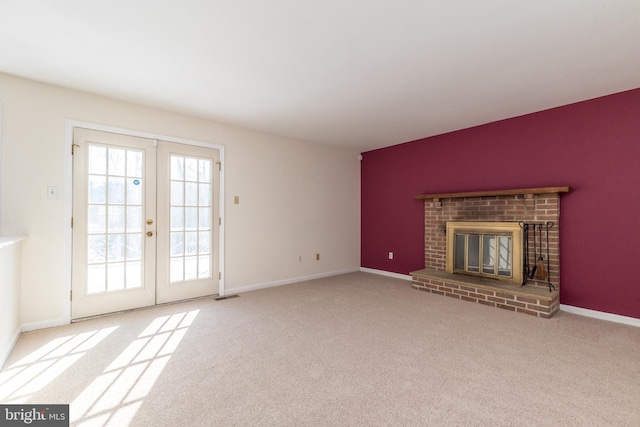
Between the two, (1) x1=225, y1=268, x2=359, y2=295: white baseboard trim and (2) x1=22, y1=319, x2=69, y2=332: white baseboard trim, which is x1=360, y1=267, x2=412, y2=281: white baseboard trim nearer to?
(1) x1=225, y1=268, x2=359, y2=295: white baseboard trim

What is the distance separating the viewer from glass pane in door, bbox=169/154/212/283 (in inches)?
151

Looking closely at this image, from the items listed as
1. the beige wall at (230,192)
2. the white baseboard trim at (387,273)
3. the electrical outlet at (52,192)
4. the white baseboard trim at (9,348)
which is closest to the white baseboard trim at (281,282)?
the beige wall at (230,192)

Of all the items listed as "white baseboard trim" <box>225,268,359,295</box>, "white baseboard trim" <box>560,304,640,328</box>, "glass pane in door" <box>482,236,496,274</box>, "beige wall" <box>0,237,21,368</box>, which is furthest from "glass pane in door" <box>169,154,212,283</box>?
"white baseboard trim" <box>560,304,640,328</box>

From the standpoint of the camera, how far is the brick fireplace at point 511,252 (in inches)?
138

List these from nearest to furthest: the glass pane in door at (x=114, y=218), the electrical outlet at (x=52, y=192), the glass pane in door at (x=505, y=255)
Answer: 1. the electrical outlet at (x=52, y=192)
2. the glass pane in door at (x=114, y=218)
3. the glass pane in door at (x=505, y=255)

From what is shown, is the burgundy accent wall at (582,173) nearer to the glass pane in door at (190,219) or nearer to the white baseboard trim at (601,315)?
the white baseboard trim at (601,315)

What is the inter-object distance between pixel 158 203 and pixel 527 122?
4810 millimetres

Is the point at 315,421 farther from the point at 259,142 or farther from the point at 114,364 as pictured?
the point at 259,142

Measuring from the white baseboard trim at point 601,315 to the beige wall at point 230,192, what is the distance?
11.0 ft

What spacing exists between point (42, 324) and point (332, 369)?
9.81ft

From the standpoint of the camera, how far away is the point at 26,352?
2455mm

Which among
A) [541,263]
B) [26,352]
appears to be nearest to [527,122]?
[541,263]

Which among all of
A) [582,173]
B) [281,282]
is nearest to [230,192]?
[281,282]

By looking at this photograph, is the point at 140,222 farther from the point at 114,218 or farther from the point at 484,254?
the point at 484,254
